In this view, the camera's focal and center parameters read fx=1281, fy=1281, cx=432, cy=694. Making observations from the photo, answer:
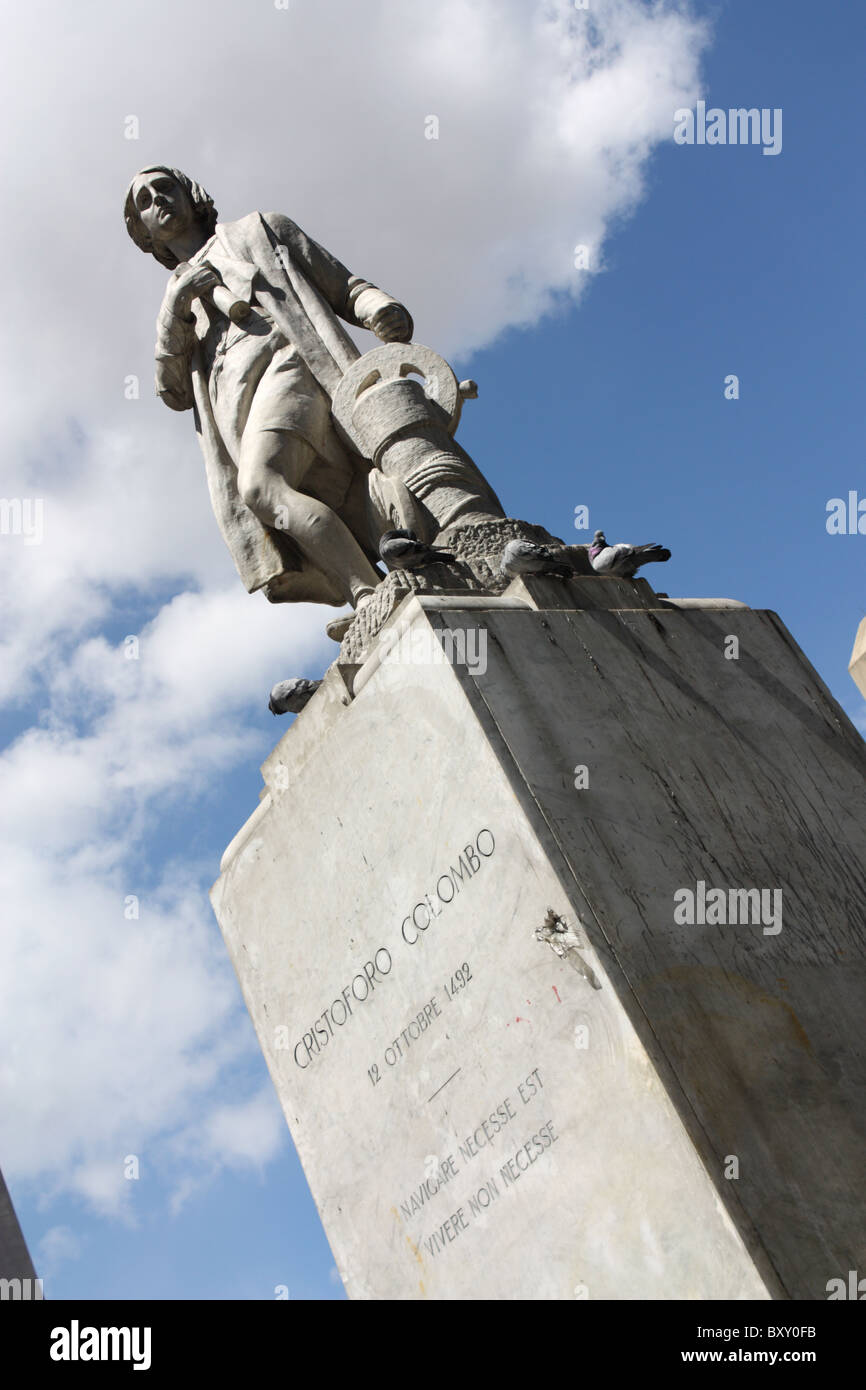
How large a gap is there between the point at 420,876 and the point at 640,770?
79 centimetres

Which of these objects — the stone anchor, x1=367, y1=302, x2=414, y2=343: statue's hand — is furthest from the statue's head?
the stone anchor

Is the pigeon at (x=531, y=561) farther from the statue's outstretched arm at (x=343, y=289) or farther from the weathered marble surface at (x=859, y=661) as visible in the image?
the weathered marble surface at (x=859, y=661)

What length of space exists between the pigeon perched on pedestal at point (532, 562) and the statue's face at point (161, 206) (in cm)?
371

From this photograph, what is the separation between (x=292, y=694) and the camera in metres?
5.19

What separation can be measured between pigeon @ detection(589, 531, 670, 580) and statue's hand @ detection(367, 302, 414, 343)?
6.78 ft

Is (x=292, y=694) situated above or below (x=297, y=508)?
below

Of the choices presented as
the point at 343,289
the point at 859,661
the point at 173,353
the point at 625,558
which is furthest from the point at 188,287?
the point at 859,661

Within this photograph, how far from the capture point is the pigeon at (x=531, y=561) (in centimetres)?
462

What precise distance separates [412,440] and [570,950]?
9.27ft

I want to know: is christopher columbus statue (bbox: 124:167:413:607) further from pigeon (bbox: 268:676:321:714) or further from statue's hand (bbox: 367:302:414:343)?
pigeon (bbox: 268:676:321:714)

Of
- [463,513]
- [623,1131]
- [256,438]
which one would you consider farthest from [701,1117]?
[256,438]

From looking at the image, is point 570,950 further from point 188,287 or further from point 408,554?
point 188,287

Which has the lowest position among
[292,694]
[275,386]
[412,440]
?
[292,694]

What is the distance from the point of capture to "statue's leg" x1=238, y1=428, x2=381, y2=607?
5.74m
